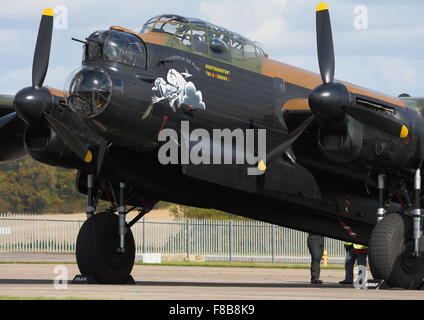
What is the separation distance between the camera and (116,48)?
19.1 m

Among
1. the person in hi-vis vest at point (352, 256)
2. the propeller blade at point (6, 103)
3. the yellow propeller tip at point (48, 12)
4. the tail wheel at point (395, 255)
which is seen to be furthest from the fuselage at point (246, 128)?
the propeller blade at point (6, 103)

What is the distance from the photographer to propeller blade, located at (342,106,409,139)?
20750 mm

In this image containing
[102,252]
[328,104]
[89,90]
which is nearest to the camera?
[89,90]

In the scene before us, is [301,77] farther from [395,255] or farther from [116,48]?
[116,48]

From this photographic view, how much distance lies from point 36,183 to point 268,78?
272 ft

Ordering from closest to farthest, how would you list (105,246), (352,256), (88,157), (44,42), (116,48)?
1. (116,48)
2. (88,157)
3. (105,246)
4. (44,42)
5. (352,256)

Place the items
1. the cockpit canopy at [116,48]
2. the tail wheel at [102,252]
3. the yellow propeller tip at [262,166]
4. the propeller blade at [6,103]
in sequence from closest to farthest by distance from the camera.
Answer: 1. the cockpit canopy at [116,48]
2. the yellow propeller tip at [262,166]
3. the tail wheel at [102,252]
4. the propeller blade at [6,103]

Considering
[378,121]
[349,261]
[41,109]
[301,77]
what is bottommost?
[349,261]

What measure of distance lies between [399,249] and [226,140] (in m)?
4.83

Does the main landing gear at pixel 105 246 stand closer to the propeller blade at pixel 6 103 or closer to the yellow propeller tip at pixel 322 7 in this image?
the propeller blade at pixel 6 103

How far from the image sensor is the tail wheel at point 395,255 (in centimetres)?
2088
